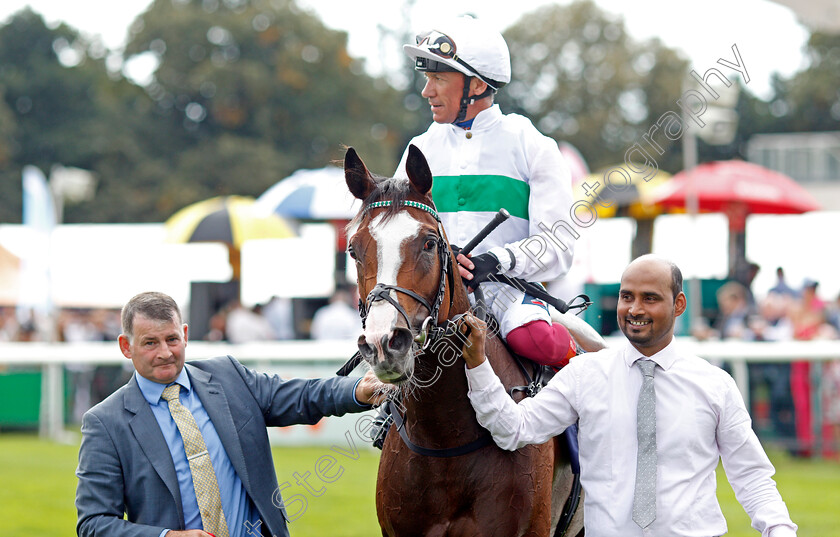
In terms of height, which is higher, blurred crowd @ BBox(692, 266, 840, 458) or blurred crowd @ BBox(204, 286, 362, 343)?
blurred crowd @ BBox(204, 286, 362, 343)

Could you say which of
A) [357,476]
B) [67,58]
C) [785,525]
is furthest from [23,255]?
[785,525]

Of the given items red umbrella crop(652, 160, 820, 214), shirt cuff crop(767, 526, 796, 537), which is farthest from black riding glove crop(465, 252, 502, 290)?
red umbrella crop(652, 160, 820, 214)

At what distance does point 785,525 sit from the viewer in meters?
2.75

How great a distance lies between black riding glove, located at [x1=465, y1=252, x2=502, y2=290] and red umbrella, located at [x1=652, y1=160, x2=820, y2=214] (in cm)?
914

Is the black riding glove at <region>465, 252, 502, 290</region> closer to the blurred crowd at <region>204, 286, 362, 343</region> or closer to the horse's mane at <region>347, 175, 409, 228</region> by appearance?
the horse's mane at <region>347, 175, 409, 228</region>

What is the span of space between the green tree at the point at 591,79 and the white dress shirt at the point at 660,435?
34.6 m

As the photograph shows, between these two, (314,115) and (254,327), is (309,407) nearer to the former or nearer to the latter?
(254,327)

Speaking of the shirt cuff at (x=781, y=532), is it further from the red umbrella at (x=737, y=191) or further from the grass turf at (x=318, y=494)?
the red umbrella at (x=737, y=191)

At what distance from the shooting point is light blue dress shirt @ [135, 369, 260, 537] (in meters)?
3.26

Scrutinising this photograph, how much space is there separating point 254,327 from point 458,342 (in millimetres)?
9422

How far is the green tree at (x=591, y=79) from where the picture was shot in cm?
3800

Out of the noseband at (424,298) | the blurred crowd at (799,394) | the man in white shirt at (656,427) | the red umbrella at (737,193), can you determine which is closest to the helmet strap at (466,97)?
the noseband at (424,298)

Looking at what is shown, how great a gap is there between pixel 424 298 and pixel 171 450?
103 cm

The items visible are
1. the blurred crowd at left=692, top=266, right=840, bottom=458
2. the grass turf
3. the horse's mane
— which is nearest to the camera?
the horse's mane
